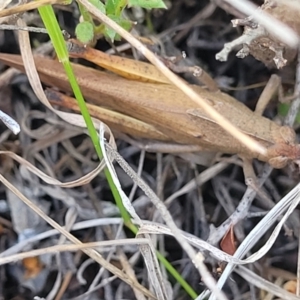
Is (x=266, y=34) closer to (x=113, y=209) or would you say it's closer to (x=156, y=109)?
(x=156, y=109)

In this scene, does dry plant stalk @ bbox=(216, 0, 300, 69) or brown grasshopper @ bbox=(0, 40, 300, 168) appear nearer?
dry plant stalk @ bbox=(216, 0, 300, 69)

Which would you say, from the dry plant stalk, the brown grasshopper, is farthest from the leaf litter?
the dry plant stalk

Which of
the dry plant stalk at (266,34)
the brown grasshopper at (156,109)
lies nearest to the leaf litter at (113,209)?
the brown grasshopper at (156,109)

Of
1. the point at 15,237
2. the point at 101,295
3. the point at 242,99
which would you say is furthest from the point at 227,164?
the point at 15,237

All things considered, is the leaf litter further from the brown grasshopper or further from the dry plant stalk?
the dry plant stalk

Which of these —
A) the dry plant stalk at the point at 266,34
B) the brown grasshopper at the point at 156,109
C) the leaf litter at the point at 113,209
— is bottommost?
the leaf litter at the point at 113,209

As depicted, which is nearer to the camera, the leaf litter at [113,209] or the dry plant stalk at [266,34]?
the dry plant stalk at [266,34]

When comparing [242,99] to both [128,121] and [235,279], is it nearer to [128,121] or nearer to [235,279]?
[128,121]

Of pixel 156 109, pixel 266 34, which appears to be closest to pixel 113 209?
pixel 156 109

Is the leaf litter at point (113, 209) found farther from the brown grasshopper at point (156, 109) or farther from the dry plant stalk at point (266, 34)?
the dry plant stalk at point (266, 34)
